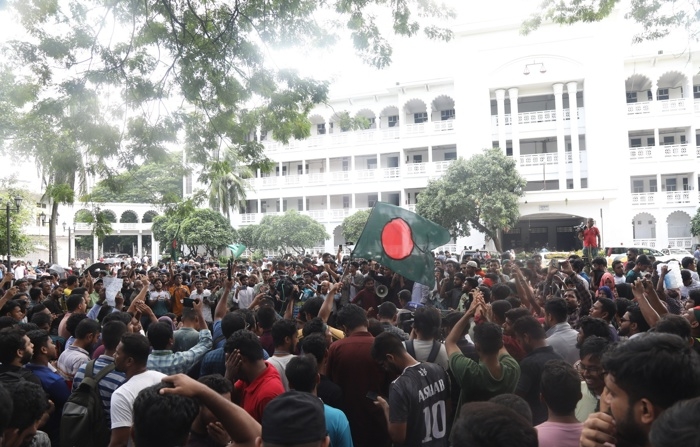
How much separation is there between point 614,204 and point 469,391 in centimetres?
3241

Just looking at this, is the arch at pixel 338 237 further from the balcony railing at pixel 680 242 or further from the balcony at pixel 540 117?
the balcony railing at pixel 680 242

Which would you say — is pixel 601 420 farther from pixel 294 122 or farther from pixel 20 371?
pixel 294 122

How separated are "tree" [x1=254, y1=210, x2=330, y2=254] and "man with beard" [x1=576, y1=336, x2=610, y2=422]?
31.9 m

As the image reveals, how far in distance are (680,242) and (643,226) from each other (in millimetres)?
2374

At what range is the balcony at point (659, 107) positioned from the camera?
31.9m

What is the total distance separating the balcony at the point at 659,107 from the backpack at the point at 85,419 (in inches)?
1403

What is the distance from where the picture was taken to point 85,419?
11.1ft

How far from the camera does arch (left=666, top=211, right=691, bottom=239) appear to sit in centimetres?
3272

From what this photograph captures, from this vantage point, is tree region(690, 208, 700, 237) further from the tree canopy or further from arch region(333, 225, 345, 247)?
the tree canopy

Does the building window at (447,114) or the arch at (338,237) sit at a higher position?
the building window at (447,114)

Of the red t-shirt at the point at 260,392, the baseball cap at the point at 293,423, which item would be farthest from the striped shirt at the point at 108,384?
the baseball cap at the point at 293,423

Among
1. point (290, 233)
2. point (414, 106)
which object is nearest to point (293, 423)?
point (290, 233)

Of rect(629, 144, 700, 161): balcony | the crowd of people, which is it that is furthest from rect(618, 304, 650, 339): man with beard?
rect(629, 144, 700, 161): balcony

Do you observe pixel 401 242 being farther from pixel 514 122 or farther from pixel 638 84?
pixel 638 84
